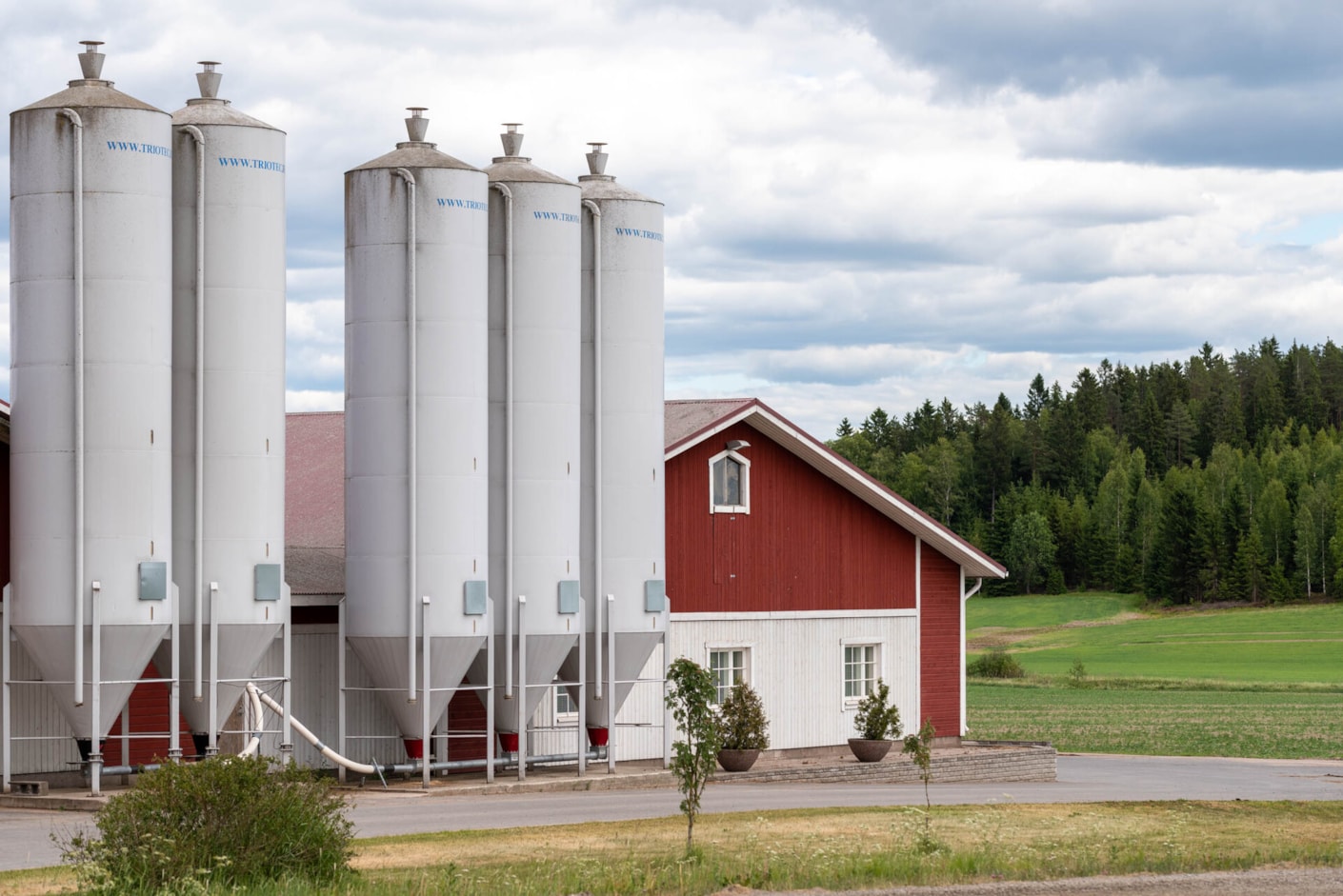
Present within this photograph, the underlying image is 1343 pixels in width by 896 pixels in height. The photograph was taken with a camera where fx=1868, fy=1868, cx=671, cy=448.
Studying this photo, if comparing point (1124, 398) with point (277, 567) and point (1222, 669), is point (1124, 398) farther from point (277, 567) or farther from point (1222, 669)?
point (277, 567)

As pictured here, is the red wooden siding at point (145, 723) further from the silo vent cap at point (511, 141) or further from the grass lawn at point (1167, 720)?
the grass lawn at point (1167, 720)

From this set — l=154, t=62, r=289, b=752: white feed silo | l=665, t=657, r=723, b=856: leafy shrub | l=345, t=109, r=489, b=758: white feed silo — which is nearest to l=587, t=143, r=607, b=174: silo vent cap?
l=345, t=109, r=489, b=758: white feed silo

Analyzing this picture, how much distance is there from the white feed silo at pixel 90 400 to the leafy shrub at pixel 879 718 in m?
13.9

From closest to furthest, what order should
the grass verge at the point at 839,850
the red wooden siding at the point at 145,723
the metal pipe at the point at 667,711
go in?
1. the grass verge at the point at 839,850
2. the red wooden siding at the point at 145,723
3. the metal pipe at the point at 667,711

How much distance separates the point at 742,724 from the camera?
30.4 meters

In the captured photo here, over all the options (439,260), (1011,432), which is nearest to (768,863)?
(439,260)

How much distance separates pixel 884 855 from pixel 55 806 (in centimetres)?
1123

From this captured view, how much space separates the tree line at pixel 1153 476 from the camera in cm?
12756

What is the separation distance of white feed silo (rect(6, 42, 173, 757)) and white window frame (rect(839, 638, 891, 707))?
14510mm

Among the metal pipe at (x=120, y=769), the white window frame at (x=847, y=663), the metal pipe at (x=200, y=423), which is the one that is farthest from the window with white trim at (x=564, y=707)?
the metal pipe at (x=120, y=769)

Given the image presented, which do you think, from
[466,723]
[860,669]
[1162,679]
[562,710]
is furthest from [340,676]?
[1162,679]

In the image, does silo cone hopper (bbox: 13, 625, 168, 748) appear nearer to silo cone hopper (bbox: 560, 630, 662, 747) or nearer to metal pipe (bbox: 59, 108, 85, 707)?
metal pipe (bbox: 59, 108, 85, 707)

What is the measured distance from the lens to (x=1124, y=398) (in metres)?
190

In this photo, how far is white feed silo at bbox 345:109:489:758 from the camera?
26.1 meters
